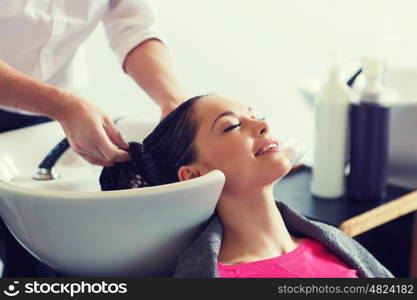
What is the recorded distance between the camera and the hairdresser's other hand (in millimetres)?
1078

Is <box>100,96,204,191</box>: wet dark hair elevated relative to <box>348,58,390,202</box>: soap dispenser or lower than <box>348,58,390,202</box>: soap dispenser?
elevated

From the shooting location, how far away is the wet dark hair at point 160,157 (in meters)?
1.13

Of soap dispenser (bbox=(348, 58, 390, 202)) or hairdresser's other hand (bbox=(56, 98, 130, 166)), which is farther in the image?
soap dispenser (bbox=(348, 58, 390, 202))

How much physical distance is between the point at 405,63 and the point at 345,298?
3.48 feet

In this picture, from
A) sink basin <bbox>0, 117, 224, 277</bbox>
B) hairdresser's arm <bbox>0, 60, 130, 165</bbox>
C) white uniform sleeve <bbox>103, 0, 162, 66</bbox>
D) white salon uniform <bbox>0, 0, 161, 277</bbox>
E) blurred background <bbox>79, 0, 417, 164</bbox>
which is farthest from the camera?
blurred background <bbox>79, 0, 417, 164</bbox>

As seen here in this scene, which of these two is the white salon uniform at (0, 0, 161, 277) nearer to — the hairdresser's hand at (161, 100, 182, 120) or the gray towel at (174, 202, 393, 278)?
the hairdresser's hand at (161, 100, 182, 120)

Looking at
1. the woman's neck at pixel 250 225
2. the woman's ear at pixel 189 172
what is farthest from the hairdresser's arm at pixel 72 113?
the woman's neck at pixel 250 225

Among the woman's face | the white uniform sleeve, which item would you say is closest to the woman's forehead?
the woman's face

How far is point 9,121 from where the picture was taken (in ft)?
4.54

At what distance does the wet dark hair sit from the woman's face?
0.03 metres

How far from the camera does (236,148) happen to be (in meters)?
1.08

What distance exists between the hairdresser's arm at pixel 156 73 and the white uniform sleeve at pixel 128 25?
17mm

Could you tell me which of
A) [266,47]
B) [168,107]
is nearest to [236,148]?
[168,107]

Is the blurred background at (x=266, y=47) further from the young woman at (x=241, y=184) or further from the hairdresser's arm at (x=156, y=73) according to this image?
the young woman at (x=241, y=184)
